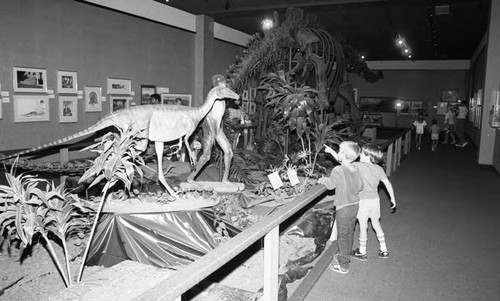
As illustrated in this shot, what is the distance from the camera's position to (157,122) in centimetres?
386

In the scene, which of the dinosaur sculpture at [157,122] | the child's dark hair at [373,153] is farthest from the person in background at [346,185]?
the dinosaur sculpture at [157,122]

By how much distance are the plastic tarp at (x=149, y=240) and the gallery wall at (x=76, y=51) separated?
3921mm

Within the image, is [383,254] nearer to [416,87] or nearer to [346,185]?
[346,185]

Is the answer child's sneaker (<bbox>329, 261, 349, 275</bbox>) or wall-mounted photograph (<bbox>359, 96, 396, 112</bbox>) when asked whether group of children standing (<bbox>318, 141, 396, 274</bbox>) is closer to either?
child's sneaker (<bbox>329, 261, 349, 275</bbox>)

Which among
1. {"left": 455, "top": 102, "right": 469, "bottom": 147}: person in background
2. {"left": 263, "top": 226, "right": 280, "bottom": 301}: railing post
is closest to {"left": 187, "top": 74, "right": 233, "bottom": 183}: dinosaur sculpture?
{"left": 263, "top": 226, "right": 280, "bottom": 301}: railing post

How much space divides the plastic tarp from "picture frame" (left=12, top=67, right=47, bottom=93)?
161 inches

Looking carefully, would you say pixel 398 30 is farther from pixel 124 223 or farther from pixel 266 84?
pixel 124 223

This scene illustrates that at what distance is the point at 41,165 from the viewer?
192 inches

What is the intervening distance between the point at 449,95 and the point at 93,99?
18548 millimetres

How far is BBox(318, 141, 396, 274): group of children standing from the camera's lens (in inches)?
143

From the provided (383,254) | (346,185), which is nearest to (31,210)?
(346,185)

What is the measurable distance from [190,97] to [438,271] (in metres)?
8.62


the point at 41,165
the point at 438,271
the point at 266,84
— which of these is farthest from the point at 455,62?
the point at 41,165

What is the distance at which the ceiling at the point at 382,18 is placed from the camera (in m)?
10.4
